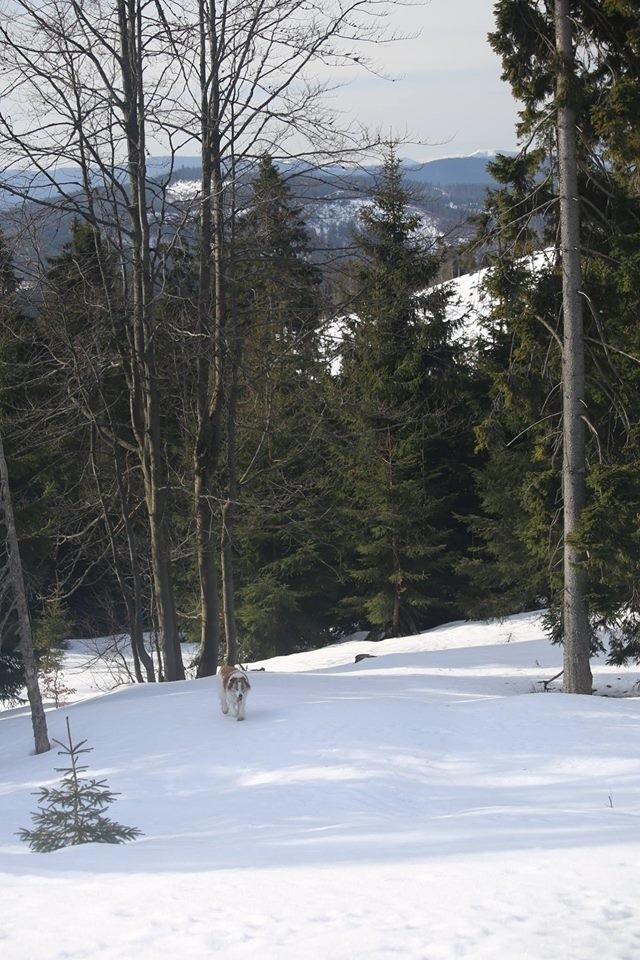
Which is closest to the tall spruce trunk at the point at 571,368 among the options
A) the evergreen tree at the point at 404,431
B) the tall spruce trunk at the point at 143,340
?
the tall spruce trunk at the point at 143,340

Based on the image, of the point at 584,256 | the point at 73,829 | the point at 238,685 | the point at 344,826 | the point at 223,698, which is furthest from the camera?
the point at 584,256

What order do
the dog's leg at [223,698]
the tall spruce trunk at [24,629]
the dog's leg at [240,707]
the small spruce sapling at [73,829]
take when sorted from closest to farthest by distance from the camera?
the small spruce sapling at [73,829] < the dog's leg at [240,707] < the dog's leg at [223,698] < the tall spruce trunk at [24,629]

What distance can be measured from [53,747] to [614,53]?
461 inches

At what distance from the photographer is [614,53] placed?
12820mm

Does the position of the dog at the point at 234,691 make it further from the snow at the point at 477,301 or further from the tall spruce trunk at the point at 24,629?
the snow at the point at 477,301

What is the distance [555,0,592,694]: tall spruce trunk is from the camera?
12.3 m

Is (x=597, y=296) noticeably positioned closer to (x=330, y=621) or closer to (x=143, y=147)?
(x=143, y=147)

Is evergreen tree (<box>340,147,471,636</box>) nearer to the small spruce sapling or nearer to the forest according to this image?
the forest

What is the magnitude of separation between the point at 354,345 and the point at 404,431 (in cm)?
762

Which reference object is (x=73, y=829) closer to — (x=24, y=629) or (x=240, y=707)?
(x=240, y=707)

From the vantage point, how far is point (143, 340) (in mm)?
16547

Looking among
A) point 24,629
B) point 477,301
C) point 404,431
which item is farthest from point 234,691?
point 477,301

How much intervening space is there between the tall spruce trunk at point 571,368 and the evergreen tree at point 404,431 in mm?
12444

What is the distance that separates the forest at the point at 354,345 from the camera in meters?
12.8
